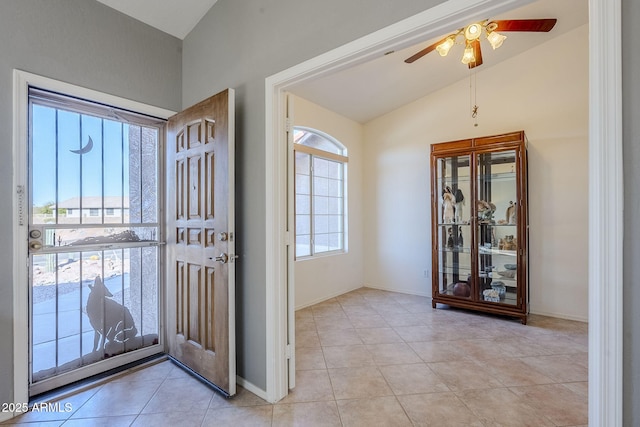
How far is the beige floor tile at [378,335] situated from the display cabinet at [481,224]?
1137 millimetres

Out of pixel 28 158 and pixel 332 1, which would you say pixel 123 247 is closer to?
pixel 28 158

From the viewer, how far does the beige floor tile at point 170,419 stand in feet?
5.74

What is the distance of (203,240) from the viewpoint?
2.21 m

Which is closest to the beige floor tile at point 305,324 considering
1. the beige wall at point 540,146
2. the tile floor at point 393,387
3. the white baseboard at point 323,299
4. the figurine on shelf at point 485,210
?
the tile floor at point 393,387

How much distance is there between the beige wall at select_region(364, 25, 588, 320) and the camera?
3.39 meters

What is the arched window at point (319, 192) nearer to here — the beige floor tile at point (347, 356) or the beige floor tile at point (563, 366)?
the beige floor tile at point (347, 356)

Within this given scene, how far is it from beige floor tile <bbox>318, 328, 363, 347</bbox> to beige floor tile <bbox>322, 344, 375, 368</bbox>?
9cm

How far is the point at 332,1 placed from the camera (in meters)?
1.72

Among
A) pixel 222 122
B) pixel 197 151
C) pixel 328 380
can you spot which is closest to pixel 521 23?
pixel 222 122

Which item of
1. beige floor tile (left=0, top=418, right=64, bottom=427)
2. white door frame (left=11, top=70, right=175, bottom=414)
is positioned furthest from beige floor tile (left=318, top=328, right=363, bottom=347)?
white door frame (left=11, top=70, right=175, bottom=414)

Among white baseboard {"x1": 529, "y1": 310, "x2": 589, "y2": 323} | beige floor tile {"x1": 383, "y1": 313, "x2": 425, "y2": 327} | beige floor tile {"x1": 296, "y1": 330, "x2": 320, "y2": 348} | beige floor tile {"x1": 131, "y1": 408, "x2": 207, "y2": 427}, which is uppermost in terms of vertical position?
white baseboard {"x1": 529, "y1": 310, "x2": 589, "y2": 323}

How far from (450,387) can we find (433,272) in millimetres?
1939

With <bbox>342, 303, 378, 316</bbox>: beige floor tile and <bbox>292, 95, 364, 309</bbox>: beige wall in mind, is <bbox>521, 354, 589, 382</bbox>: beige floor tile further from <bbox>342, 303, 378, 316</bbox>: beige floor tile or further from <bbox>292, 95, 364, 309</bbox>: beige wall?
<bbox>292, 95, 364, 309</bbox>: beige wall

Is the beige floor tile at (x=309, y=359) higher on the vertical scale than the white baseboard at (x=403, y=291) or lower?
lower
